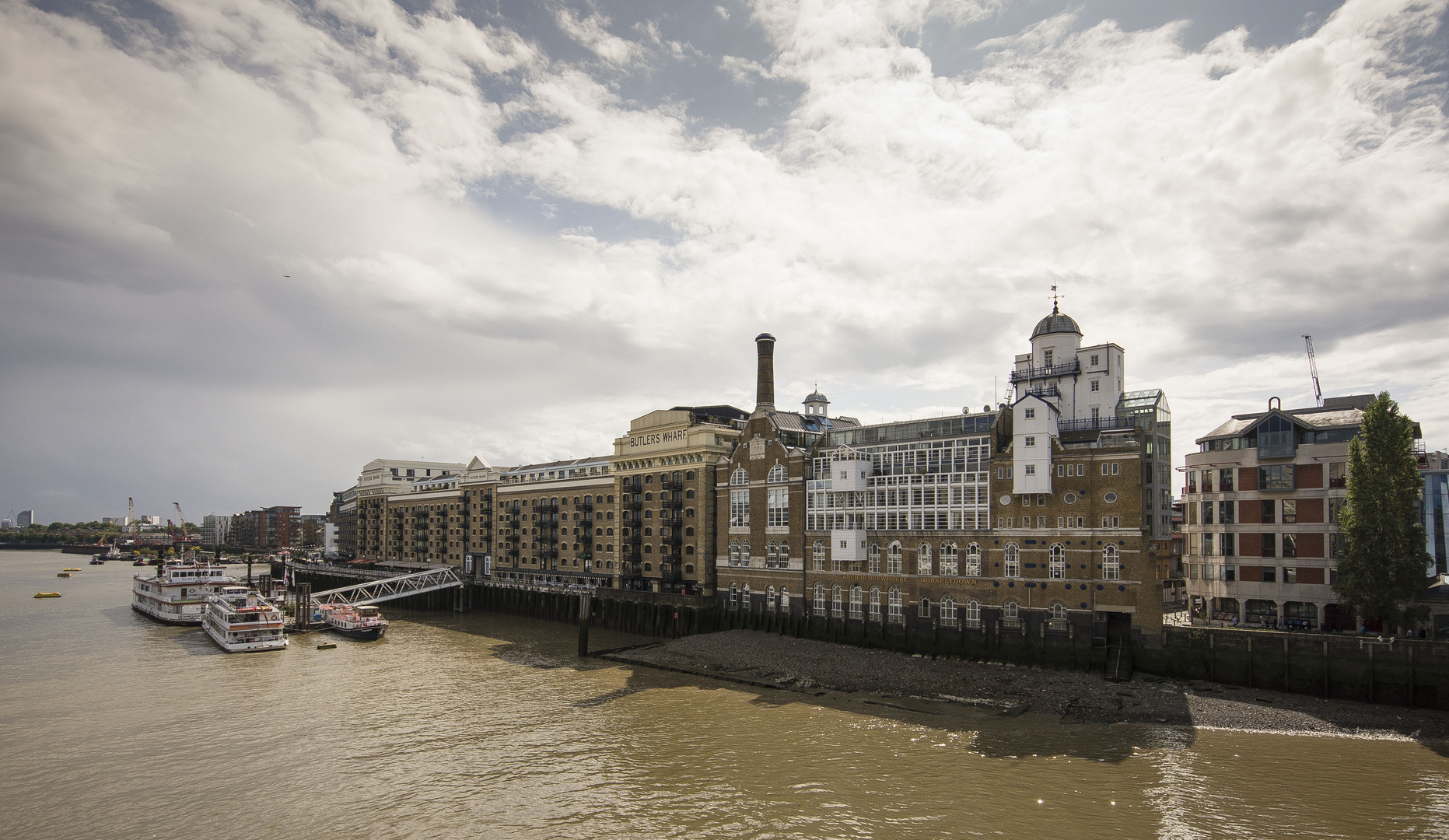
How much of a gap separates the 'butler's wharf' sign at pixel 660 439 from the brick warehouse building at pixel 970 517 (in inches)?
481

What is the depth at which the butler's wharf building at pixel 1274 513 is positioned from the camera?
58.5m

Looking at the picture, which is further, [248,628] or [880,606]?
[248,628]

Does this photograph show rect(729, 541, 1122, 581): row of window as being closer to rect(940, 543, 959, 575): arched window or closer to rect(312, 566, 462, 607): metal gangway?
rect(940, 543, 959, 575): arched window

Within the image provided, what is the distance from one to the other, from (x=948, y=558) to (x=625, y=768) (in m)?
34.7

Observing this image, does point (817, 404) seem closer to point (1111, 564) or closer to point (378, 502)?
point (1111, 564)

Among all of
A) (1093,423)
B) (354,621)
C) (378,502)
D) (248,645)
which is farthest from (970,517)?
(378,502)

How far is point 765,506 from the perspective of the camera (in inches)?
2953

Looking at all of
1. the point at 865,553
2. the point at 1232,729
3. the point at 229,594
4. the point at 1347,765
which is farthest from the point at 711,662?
the point at 229,594

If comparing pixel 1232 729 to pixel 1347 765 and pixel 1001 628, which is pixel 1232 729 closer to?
pixel 1347 765

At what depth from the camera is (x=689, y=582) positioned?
84.8 m

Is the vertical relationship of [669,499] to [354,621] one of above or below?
above

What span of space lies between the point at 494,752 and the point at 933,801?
21.7 metres

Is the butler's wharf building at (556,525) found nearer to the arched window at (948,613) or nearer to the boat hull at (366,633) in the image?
the boat hull at (366,633)

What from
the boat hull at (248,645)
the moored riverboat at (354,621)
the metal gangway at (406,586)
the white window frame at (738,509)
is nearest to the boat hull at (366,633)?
the moored riverboat at (354,621)
